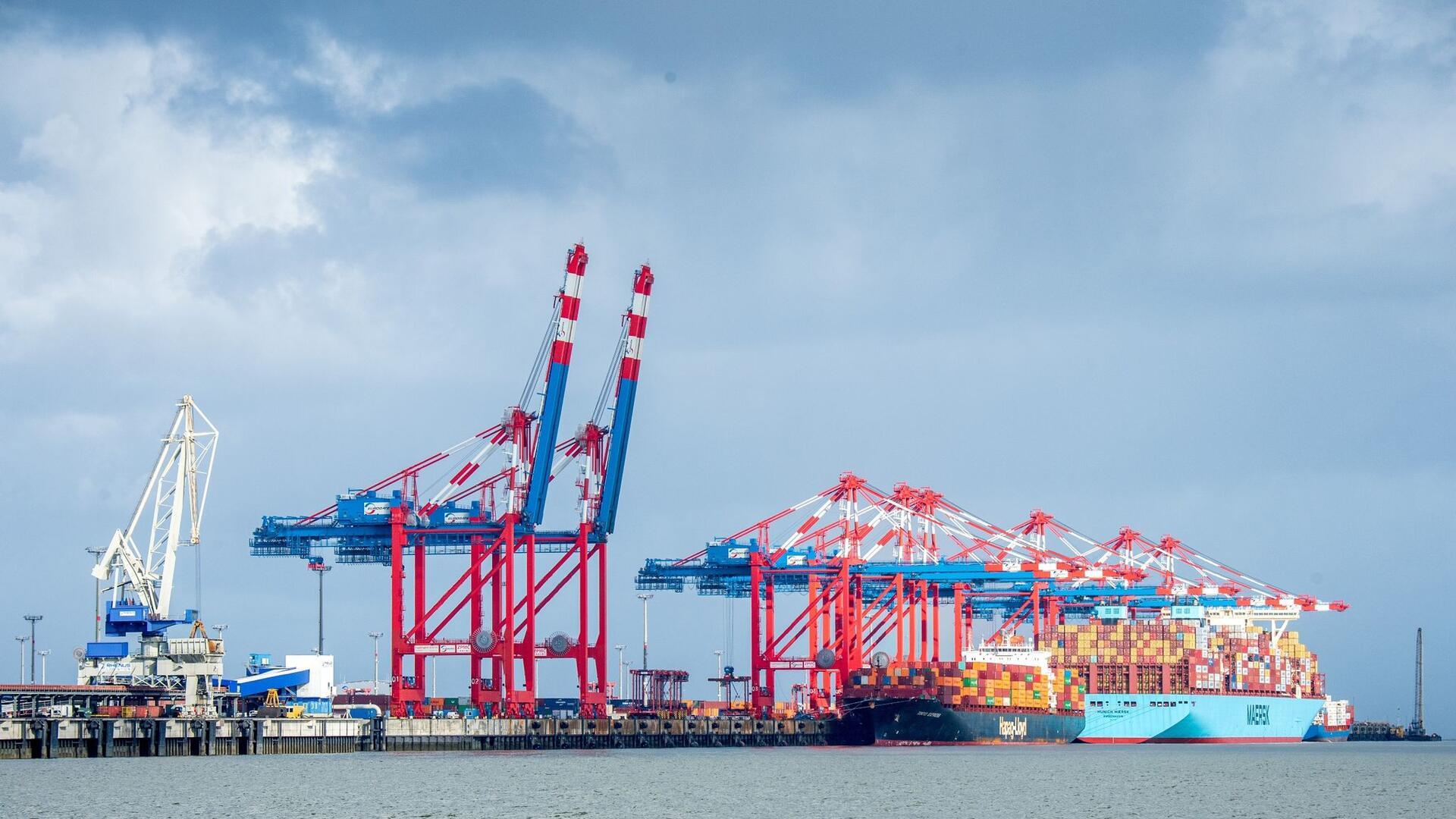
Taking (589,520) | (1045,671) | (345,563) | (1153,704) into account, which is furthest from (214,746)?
(1153,704)

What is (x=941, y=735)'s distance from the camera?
116 metres

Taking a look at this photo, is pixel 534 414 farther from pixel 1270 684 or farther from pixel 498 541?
pixel 1270 684

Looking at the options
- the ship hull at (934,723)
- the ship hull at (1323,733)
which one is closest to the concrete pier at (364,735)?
the ship hull at (934,723)

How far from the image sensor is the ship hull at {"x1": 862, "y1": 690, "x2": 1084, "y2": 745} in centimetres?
11488

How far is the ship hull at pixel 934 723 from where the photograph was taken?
115 m

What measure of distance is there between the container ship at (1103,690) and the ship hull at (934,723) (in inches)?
2.5

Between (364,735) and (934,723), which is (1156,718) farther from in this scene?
(364,735)

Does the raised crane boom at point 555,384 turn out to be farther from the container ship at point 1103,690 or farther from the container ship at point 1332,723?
the container ship at point 1332,723

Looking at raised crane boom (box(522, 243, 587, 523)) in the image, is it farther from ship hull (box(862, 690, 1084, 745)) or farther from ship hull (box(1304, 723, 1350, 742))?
ship hull (box(1304, 723, 1350, 742))

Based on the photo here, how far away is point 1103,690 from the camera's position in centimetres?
13188

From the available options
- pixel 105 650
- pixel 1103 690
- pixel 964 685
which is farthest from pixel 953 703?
pixel 105 650

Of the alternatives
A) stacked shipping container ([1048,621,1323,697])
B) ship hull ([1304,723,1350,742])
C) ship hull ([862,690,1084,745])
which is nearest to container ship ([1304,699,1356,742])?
ship hull ([1304,723,1350,742])

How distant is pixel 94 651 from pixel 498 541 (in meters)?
20.3

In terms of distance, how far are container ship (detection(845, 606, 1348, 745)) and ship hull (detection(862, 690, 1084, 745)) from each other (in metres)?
0.06
